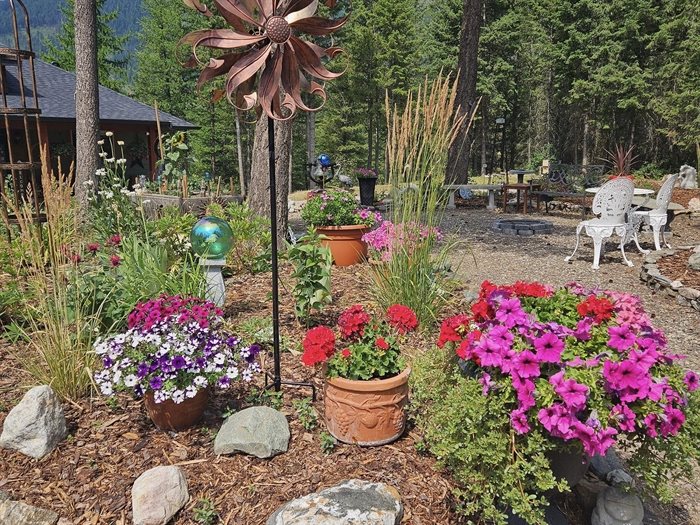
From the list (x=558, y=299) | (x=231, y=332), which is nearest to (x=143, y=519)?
(x=231, y=332)

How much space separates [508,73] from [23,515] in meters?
24.0

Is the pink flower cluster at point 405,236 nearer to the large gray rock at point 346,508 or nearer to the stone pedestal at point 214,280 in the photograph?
the stone pedestal at point 214,280

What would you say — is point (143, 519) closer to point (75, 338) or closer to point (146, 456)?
point (146, 456)

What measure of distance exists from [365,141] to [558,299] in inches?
1014

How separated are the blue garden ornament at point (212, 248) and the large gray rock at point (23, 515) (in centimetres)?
161

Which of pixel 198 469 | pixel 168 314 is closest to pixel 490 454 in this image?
pixel 198 469

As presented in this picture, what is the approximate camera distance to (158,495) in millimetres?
1700

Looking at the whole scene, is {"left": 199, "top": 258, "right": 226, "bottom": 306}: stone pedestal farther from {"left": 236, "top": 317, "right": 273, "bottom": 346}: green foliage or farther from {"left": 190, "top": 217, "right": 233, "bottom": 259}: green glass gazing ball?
{"left": 236, "top": 317, "right": 273, "bottom": 346}: green foliage

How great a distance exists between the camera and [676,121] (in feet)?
60.0

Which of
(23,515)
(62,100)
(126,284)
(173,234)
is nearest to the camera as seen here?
(23,515)

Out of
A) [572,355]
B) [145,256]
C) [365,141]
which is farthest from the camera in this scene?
[365,141]

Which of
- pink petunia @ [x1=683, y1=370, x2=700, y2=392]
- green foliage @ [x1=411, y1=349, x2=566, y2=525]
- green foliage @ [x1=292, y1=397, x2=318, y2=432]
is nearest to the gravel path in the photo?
pink petunia @ [x1=683, y1=370, x2=700, y2=392]

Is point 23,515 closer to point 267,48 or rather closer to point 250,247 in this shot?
point 267,48

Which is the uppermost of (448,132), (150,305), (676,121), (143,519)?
(676,121)
